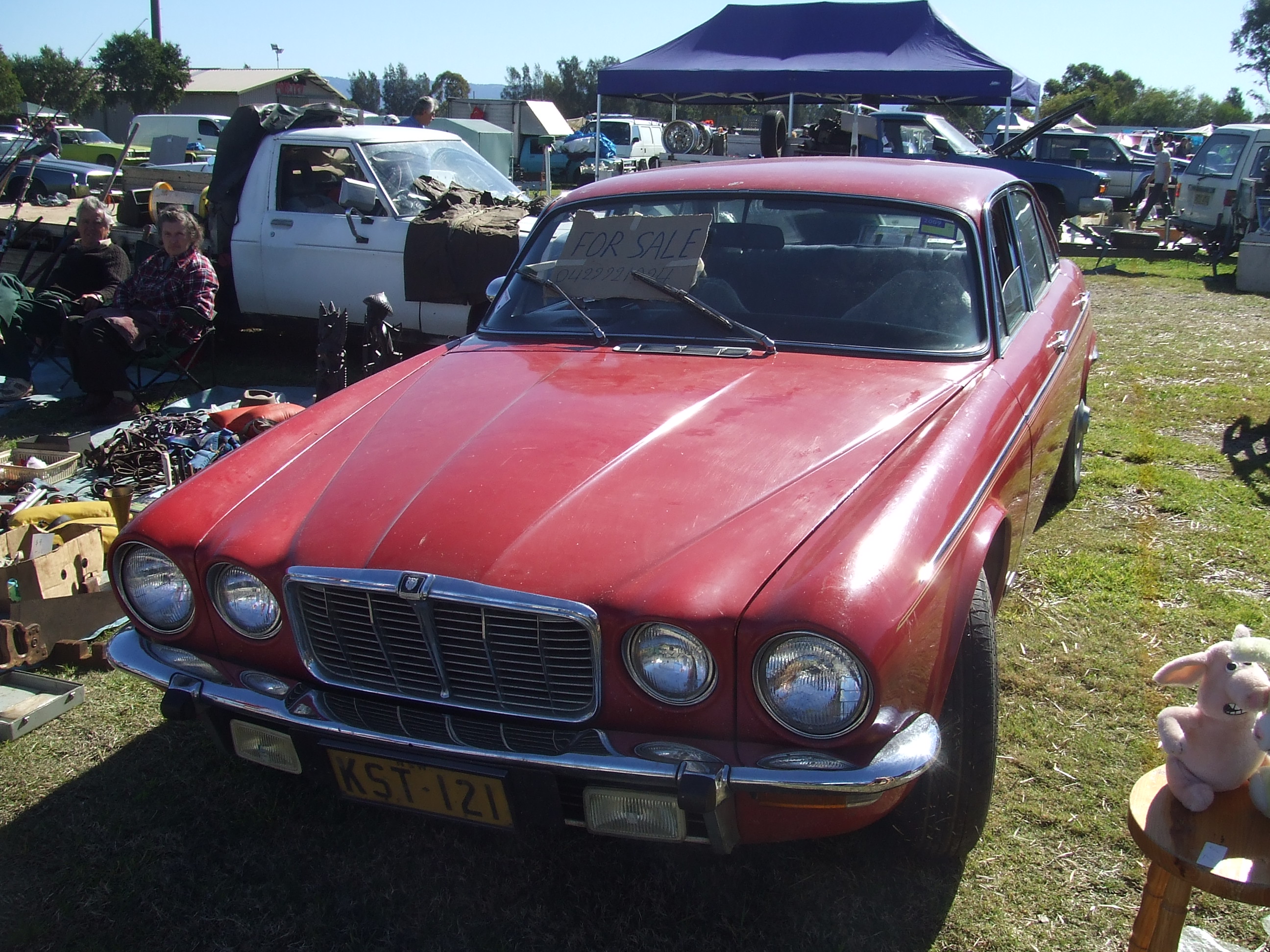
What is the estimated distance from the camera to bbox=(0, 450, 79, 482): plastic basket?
4.88 metres

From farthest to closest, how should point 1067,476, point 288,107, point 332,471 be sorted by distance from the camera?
point 288,107, point 1067,476, point 332,471

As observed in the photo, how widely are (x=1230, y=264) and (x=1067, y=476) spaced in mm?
11199

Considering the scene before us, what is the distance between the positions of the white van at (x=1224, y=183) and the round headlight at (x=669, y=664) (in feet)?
44.8

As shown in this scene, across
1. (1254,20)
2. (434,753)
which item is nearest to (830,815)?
(434,753)

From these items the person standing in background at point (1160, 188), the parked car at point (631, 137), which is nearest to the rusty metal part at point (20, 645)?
the person standing in background at point (1160, 188)

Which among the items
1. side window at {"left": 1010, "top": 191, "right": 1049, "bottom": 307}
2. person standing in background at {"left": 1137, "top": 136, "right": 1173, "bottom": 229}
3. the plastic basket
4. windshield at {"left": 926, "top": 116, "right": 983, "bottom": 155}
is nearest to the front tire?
side window at {"left": 1010, "top": 191, "right": 1049, "bottom": 307}

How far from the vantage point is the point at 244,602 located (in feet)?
7.60

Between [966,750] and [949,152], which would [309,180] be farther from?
[949,152]

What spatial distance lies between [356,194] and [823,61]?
29.4 feet

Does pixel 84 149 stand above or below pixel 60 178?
above

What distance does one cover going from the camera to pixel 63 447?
5.23 metres

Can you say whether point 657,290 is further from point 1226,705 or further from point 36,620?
point 36,620

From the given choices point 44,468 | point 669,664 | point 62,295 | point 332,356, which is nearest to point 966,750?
point 669,664

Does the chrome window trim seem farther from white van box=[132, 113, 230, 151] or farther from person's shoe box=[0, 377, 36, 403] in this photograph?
white van box=[132, 113, 230, 151]
